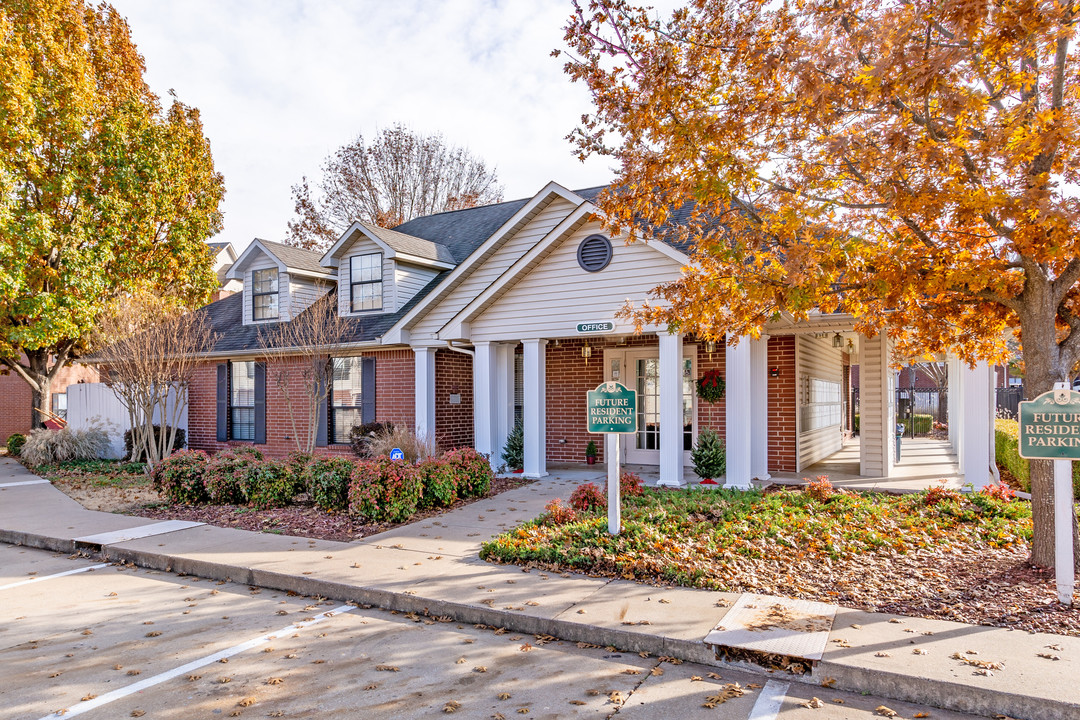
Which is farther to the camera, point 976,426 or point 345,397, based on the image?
point 345,397

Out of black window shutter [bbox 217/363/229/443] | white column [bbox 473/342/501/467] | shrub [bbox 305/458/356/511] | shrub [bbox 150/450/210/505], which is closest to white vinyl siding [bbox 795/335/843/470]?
white column [bbox 473/342/501/467]

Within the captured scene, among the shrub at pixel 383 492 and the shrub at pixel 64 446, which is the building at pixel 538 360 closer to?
the shrub at pixel 64 446

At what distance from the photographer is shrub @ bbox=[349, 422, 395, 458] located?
44.2 ft

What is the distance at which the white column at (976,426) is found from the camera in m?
9.53

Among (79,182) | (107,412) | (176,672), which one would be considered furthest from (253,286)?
(176,672)

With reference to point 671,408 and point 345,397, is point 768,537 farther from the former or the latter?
point 345,397

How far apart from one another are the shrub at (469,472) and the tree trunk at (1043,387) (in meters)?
7.11

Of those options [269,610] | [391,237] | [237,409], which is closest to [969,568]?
[269,610]

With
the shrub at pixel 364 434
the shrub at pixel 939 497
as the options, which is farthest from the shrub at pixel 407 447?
the shrub at pixel 939 497

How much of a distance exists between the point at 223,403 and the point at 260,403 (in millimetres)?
1490

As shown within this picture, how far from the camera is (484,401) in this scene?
12.9 metres

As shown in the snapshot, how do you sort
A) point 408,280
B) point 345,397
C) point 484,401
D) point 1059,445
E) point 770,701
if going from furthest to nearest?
point 408,280, point 345,397, point 484,401, point 1059,445, point 770,701

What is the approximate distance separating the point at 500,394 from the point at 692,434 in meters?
3.78

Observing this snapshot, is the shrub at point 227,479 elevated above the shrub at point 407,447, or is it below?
below
